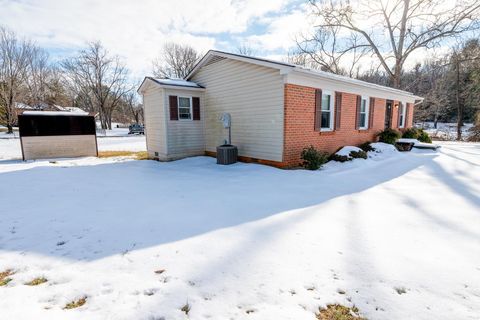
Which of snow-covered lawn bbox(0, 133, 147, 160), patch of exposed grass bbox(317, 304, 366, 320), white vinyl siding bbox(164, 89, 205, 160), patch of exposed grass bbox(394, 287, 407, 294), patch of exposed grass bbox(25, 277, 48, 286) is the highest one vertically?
white vinyl siding bbox(164, 89, 205, 160)

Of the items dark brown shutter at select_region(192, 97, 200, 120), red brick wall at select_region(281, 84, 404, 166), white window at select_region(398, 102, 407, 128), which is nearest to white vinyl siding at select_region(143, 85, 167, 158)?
dark brown shutter at select_region(192, 97, 200, 120)

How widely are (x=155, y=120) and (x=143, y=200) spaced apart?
6.70 m

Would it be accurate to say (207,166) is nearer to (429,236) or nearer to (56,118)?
(429,236)

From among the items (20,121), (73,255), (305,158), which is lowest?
(73,255)

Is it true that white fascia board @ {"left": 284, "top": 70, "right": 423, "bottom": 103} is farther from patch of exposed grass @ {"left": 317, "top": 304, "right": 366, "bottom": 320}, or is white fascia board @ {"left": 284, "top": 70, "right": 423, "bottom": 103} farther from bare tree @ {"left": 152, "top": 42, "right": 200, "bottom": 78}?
bare tree @ {"left": 152, "top": 42, "right": 200, "bottom": 78}

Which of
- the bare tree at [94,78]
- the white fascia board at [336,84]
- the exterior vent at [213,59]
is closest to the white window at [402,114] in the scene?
the white fascia board at [336,84]

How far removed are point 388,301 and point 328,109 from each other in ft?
27.5

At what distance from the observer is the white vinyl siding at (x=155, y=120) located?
1041cm

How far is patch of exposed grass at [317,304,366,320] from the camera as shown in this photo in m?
2.04

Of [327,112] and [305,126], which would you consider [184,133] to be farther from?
[327,112]

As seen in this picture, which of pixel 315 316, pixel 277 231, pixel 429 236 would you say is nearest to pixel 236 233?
pixel 277 231

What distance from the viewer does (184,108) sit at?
10852mm

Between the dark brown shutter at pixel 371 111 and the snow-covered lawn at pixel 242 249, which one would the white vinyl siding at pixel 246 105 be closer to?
the snow-covered lawn at pixel 242 249

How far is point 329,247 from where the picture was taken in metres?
3.14
